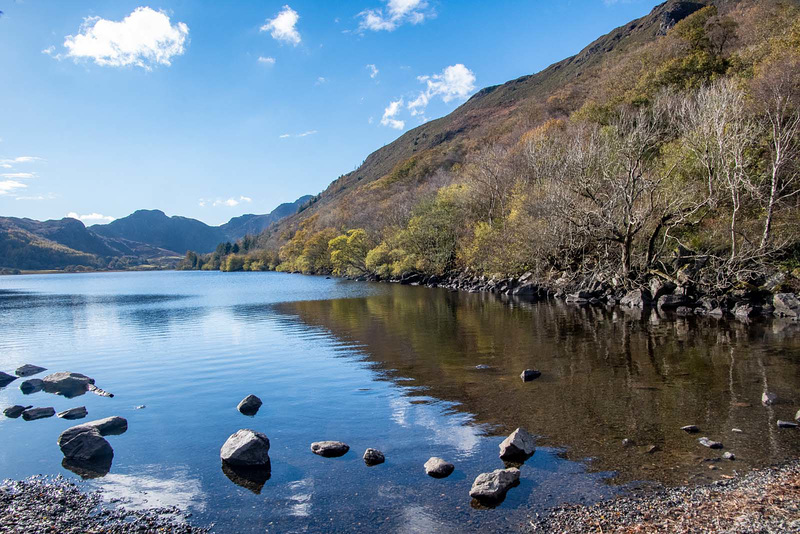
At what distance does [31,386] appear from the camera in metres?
18.5

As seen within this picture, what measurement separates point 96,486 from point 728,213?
43.1 m

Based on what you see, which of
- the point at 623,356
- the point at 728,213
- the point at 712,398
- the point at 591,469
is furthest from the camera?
the point at 728,213

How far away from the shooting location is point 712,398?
1430 centimetres

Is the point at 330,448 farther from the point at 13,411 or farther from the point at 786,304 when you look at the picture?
the point at 786,304

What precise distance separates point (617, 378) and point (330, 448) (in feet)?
36.1

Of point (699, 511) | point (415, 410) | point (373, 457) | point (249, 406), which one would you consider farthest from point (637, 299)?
point (373, 457)

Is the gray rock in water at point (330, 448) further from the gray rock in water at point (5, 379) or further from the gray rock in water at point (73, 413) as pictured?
the gray rock in water at point (5, 379)

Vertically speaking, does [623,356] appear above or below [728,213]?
below

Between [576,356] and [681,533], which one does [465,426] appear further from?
[576,356]

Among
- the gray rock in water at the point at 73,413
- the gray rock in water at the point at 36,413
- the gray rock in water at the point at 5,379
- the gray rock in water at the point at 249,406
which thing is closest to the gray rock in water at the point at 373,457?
the gray rock in water at the point at 249,406

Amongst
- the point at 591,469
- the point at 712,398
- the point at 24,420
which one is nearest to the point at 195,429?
the point at 24,420

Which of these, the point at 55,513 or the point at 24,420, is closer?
the point at 55,513

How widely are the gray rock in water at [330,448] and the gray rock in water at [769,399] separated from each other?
1185 cm

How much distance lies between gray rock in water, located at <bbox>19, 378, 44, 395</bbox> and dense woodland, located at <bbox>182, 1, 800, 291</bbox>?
35.6m
